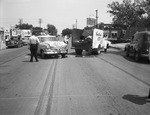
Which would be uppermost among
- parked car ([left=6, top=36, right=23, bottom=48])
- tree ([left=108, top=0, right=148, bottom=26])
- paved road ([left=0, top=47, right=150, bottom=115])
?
tree ([left=108, top=0, right=148, bottom=26])

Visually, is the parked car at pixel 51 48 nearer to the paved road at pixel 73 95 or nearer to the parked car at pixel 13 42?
the paved road at pixel 73 95

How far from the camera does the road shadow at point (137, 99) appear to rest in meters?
6.63

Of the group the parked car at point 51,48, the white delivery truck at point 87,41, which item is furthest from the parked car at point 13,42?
the parked car at point 51,48

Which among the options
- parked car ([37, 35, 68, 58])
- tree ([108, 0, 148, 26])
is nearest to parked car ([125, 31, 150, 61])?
parked car ([37, 35, 68, 58])

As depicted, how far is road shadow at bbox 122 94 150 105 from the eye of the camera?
6.63 metres

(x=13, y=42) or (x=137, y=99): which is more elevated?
(x=13, y=42)

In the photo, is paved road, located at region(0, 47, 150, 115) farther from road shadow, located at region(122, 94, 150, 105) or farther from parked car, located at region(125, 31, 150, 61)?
parked car, located at region(125, 31, 150, 61)

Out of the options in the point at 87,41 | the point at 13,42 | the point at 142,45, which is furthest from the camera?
the point at 13,42

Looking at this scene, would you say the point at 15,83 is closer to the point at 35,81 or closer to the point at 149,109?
the point at 35,81

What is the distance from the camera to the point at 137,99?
22.6 feet

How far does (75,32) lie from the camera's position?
23859mm

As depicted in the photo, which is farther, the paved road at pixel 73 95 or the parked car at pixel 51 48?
the parked car at pixel 51 48

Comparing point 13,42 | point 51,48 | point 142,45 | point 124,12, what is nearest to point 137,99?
point 142,45

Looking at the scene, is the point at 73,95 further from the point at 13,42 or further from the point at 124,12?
the point at 124,12
